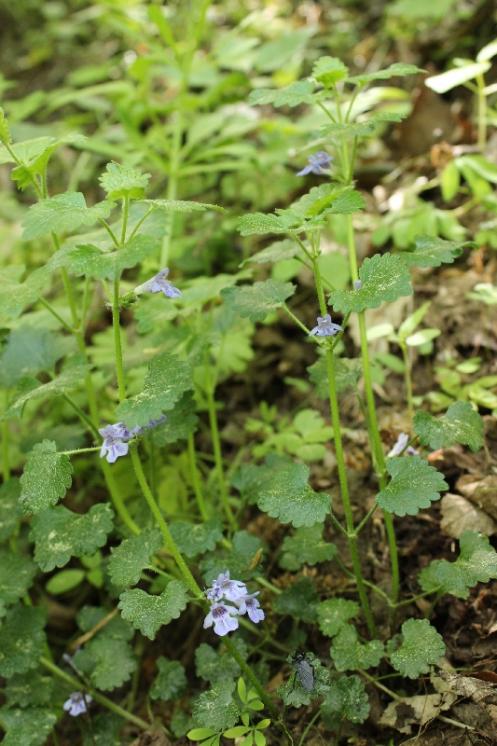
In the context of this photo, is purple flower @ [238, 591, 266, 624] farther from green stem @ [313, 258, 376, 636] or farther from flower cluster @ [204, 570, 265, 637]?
green stem @ [313, 258, 376, 636]

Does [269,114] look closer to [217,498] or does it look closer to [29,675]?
[217,498]

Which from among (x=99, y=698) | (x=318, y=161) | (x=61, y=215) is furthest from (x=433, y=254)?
(x=99, y=698)

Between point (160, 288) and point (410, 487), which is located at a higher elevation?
point (160, 288)

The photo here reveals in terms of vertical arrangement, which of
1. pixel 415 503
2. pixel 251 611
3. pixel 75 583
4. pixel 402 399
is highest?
pixel 415 503

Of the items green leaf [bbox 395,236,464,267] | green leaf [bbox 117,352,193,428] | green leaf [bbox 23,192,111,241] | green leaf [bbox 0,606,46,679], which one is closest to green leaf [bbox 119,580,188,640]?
green leaf [bbox 117,352,193,428]

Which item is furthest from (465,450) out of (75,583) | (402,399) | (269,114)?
(269,114)

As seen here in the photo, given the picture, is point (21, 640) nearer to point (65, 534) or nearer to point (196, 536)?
point (65, 534)

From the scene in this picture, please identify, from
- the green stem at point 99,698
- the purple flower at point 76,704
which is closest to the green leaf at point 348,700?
the green stem at point 99,698
